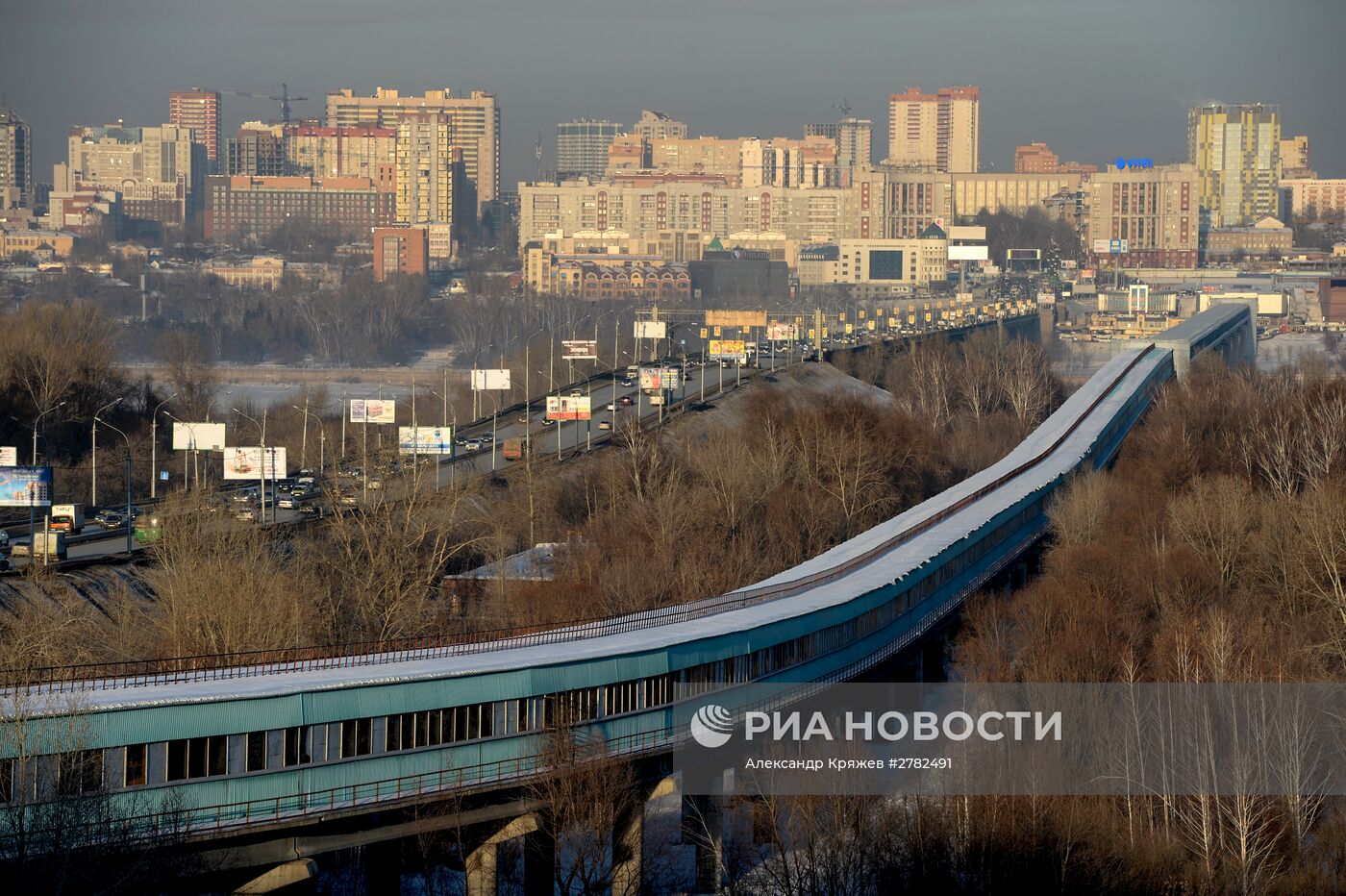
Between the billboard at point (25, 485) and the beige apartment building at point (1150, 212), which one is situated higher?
the beige apartment building at point (1150, 212)

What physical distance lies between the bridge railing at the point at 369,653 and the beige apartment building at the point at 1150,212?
13639cm

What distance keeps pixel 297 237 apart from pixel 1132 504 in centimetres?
14454

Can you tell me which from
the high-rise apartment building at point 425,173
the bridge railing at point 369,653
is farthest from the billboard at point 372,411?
the high-rise apartment building at point 425,173

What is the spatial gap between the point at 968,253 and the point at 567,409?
10463 centimetres

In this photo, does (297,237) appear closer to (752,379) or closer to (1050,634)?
(752,379)

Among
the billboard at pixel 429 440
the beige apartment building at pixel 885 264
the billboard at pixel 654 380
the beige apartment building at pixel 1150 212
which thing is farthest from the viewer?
the beige apartment building at pixel 1150 212

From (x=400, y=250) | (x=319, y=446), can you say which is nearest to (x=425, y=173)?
(x=400, y=250)

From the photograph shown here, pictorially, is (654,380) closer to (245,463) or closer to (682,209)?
(245,463)

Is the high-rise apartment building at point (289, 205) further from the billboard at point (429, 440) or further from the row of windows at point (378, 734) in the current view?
the row of windows at point (378, 734)

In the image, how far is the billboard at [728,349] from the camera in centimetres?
7325

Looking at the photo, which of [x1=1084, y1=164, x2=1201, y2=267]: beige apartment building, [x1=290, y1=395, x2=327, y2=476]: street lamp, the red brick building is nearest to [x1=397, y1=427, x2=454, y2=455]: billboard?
[x1=290, y1=395, x2=327, y2=476]: street lamp

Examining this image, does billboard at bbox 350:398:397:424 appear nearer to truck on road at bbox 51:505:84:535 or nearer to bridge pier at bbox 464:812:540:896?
truck on road at bbox 51:505:84:535

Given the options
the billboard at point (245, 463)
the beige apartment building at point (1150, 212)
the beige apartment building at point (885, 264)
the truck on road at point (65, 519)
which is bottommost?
the truck on road at point (65, 519)

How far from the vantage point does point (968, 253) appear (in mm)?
150500
